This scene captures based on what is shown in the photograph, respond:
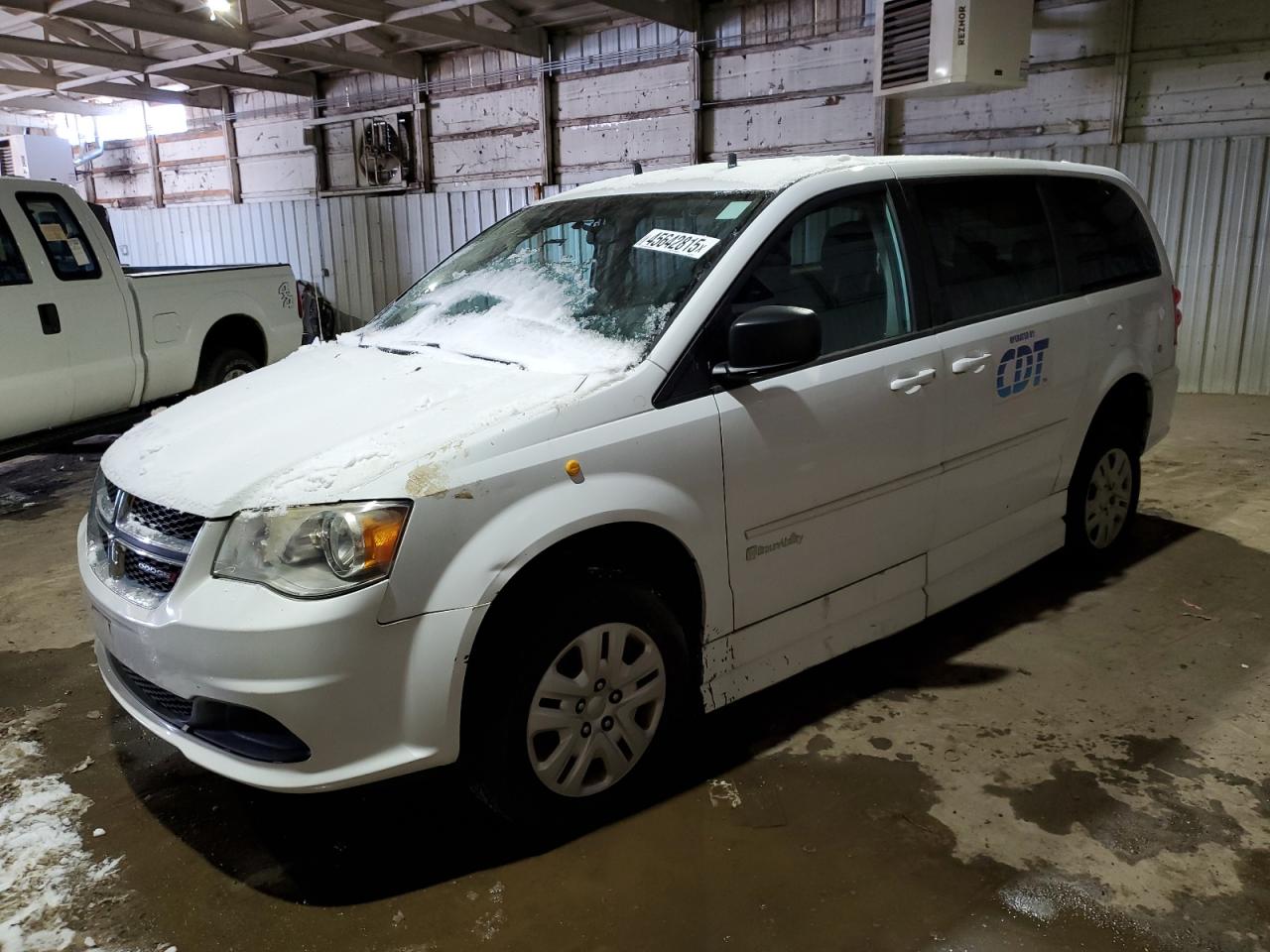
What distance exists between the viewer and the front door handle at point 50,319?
571 centimetres

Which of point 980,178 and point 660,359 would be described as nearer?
point 660,359

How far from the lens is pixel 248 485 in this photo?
226cm

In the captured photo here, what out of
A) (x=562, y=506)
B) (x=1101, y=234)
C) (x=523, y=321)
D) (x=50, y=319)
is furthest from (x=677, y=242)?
(x=50, y=319)

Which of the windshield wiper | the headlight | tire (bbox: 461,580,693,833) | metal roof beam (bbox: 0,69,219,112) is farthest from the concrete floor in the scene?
metal roof beam (bbox: 0,69,219,112)

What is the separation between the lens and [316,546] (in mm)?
Answer: 2174

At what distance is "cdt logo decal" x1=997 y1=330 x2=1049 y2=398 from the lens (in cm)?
335

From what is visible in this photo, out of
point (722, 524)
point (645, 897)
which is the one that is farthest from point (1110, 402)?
point (645, 897)

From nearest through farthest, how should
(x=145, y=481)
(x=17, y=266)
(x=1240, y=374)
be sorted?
(x=145, y=481)
(x=17, y=266)
(x=1240, y=374)

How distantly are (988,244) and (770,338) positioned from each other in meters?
1.33

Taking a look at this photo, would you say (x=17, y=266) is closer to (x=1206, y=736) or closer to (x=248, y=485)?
(x=248, y=485)

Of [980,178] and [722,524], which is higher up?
[980,178]

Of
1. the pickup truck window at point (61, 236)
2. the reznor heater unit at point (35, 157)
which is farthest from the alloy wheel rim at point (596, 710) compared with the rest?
the reznor heater unit at point (35, 157)

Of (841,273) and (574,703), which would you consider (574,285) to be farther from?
(574,703)

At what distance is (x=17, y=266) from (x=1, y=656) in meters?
2.85
